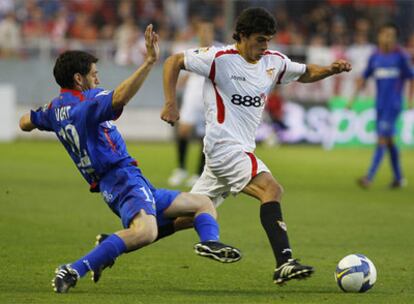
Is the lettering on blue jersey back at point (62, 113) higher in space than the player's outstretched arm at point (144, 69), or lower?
lower

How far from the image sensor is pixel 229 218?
37.9 feet

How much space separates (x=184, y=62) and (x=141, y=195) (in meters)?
1.33

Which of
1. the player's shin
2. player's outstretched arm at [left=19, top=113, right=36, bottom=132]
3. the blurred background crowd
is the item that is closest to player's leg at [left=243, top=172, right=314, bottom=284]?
the player's shin

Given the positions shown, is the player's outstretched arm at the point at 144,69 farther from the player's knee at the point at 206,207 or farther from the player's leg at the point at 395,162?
the player's leg at the point at 395,162

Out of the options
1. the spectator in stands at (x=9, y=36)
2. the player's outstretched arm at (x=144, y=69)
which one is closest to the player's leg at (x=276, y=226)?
the player's outstretched arm at (x=144, y=69)

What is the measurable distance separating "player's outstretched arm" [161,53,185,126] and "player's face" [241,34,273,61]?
1.63 ft

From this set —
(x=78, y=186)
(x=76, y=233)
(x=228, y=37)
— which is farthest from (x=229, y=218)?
(x=228, y=37)

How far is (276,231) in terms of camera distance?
23.5ft

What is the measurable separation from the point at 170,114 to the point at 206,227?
32.2 inches

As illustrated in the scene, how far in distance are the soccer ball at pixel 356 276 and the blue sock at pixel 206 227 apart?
895 millimetres

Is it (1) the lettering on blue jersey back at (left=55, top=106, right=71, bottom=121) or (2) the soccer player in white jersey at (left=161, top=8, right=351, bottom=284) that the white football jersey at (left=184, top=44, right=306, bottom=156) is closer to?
(2) the soccer player in white jersey at (left=161, top=8, right=351, bottom=284)

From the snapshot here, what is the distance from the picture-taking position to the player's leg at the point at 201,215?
664cm

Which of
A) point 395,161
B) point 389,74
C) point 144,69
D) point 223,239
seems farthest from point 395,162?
point 144,69

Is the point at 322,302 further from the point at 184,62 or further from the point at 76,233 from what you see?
the point at 76,233
